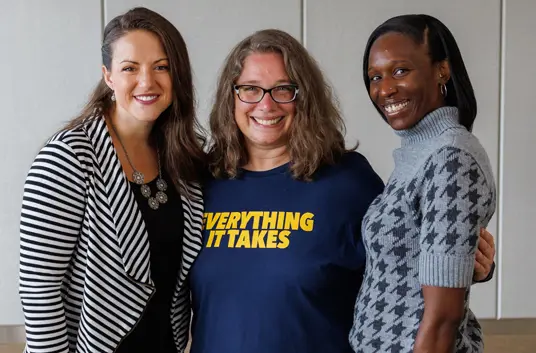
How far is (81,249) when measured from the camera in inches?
54.7

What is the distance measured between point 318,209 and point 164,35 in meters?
0.57

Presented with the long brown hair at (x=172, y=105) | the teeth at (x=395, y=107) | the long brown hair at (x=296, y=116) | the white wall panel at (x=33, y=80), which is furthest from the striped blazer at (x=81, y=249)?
the white wall panel at (x=33, y=80)

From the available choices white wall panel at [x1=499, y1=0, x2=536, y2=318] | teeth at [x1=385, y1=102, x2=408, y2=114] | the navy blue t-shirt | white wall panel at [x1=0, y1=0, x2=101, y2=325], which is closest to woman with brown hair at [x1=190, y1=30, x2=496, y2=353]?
the navy blue t-shirt

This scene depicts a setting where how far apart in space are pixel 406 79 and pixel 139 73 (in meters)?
0.65

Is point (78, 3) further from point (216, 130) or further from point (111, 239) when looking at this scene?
point (111, 239)

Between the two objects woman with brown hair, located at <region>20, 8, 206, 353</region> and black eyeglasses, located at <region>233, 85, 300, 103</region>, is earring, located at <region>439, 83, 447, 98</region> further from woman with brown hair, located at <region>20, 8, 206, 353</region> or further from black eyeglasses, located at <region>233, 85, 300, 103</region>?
woman with brown hair, located at <region>20, 8, 206, 353</region>

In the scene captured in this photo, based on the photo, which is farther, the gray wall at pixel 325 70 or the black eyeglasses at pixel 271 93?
the gray wall at pixel 325 70

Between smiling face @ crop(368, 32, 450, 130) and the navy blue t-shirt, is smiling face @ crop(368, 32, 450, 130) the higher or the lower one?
the higher one

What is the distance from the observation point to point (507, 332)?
2652 millimetres

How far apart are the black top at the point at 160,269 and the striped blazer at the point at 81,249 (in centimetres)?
5

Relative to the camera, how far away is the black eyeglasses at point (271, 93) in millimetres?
1562

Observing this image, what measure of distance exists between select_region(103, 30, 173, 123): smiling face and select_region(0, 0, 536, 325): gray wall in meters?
1.04

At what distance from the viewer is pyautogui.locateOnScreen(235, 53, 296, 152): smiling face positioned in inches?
61.2

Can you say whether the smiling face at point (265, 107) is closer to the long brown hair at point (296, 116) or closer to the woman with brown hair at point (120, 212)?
the long brown hair at point (296, 116)
